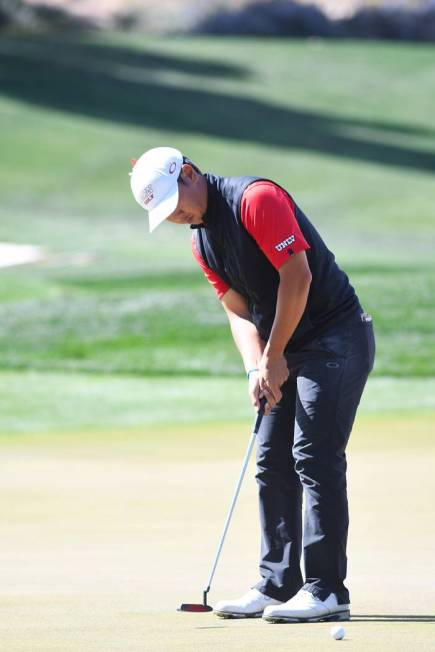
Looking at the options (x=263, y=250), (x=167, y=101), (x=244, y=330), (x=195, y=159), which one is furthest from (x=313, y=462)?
(x=167, y=101)

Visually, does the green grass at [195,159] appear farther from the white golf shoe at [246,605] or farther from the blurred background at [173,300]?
the white golf shoe at [246,605]

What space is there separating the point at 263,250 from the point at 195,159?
84.8 feet

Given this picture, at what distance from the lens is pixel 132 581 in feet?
17.0

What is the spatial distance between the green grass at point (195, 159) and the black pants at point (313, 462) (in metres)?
7.84

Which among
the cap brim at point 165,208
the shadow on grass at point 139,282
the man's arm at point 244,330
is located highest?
the shadow on grass at point 139,282

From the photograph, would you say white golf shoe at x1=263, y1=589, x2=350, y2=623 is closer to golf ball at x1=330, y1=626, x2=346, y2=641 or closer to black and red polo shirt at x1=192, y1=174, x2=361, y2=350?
golf ball at x1=330, y1=626, x2=346, y2=641

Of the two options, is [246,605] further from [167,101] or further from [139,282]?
[167,101]

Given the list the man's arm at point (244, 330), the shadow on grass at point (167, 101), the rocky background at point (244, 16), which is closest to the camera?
the man's arm at point (244, 330)

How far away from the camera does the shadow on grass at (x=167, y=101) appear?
33250mm

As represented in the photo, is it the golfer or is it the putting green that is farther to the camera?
the golfer

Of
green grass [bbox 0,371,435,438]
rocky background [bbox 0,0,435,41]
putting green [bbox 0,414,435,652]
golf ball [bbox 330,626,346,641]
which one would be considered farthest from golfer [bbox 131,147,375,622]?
rocky background [bbox 0,0,435,41]

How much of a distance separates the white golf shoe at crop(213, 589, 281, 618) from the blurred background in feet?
0.62

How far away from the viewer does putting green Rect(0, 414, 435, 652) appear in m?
4.36

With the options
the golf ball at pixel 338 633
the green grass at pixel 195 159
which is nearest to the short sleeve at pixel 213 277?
the golf ball at pixel 338 633
